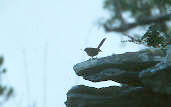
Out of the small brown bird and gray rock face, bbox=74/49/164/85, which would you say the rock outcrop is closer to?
gray rock face, bbox=74/49/164/85

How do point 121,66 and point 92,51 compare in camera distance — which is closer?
point 121,66

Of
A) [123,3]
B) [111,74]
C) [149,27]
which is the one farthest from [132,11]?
[111,74]

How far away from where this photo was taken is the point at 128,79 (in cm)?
570

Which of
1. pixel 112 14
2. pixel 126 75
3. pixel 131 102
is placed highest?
pixel 112 14

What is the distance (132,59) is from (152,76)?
72 cm

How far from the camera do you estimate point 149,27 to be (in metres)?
6.73

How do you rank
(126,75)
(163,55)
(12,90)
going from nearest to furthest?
(163,55)
(126,75)
(12,90)

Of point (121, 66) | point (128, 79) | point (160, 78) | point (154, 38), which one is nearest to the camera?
point (160, 78)

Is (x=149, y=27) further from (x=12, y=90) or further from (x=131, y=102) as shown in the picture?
(x=12, y=90)

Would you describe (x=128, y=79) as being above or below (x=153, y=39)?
below

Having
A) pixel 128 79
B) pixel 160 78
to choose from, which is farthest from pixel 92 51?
pixel 160 78

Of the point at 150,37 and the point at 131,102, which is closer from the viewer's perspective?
the point at 131,102

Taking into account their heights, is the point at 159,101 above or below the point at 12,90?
above

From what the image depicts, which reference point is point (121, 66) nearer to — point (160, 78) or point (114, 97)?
point (114, 97)
